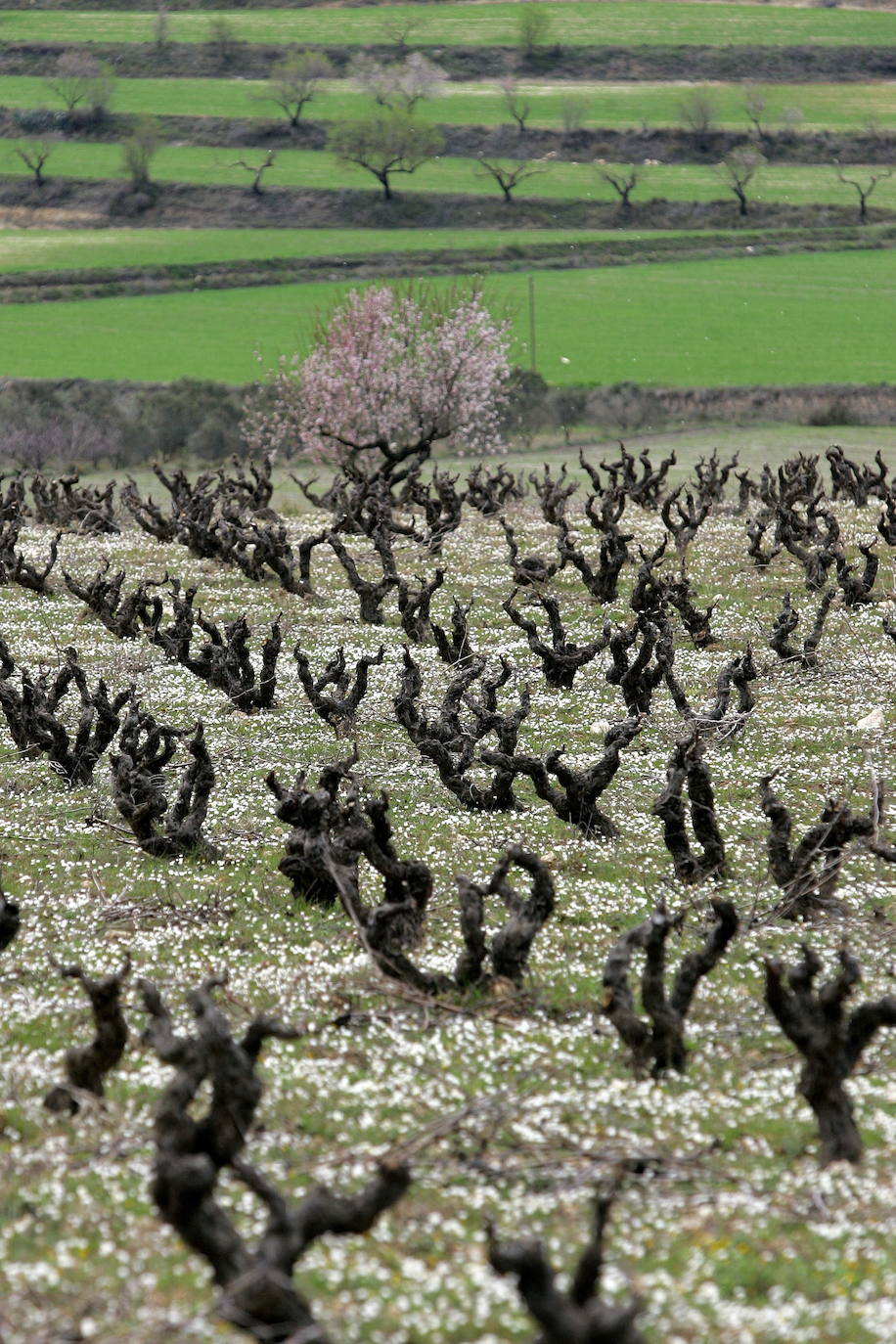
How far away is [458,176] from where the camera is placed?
136375mm

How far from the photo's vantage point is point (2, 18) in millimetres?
179375

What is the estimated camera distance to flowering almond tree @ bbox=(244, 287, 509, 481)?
60.8 m

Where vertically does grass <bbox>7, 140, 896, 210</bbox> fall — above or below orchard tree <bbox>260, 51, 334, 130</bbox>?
below

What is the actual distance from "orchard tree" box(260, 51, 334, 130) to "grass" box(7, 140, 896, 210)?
8.53 metres

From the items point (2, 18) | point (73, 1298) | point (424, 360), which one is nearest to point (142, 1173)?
point (73, 1298)

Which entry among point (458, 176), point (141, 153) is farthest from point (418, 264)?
point (141, 153)

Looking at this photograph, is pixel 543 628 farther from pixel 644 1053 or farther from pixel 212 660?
A: pixel 644 1053

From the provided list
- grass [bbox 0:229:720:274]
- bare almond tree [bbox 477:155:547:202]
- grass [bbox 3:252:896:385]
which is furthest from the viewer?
bare almond tree [bbox 477:155:547:202]

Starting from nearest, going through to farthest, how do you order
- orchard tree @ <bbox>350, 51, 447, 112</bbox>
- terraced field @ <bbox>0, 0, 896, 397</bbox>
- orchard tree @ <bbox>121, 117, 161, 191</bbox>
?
terraced field @ <bbox>0, 0, 896, 397</bbox> < orchard tree @ <bbox>121, 117, 161, 191</bbox> < orchard tree @ <bbox>350, 51, 447, 112</bbox>

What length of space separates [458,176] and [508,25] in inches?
2011

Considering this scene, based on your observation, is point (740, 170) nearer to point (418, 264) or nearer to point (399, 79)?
point (418, 264)

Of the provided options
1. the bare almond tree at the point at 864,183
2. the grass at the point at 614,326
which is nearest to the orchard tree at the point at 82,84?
the grass at the point at 614,326

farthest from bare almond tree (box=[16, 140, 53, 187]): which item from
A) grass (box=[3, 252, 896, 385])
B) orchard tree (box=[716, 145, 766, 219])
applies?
orchard tree (box=[716, 145, 766, 219])

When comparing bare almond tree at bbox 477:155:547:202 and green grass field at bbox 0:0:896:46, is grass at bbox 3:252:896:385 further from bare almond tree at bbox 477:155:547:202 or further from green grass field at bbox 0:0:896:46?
green grass field at bbox 0:0:896:46
